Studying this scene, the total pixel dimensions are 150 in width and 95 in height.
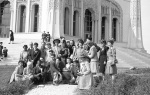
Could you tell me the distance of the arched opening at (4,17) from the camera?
3072cm

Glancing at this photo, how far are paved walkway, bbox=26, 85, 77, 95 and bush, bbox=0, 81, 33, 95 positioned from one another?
0.27 metres

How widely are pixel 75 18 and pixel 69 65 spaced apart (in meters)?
20.9

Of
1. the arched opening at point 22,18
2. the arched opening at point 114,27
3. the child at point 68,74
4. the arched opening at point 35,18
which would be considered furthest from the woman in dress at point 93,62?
the arched opening at point 114,27

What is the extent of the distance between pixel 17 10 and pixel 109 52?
22.7 meters

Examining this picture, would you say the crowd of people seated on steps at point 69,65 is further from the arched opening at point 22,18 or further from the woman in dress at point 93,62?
the arched opening at point 22,18

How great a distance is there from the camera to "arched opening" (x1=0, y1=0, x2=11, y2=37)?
30.7 meters

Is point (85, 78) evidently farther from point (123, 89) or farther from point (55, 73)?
point (55, 73)

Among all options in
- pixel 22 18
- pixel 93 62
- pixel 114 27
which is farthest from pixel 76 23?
pixel 93 62

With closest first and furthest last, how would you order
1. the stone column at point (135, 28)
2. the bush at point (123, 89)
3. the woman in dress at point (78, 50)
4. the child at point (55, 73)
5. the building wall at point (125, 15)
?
the bush at point (123, 89) → the child at point (55, 73) → the woman in dress at point (78, 50) → the stone column at point (135, 28) → the building wall at point (125, 15)

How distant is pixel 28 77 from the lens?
9.76m

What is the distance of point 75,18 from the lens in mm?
30766

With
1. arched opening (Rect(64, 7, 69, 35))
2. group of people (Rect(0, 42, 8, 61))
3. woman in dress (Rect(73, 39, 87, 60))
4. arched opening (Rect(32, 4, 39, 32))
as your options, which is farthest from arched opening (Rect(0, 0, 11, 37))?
woman in dress (Rect(73, 39, 87, 60))

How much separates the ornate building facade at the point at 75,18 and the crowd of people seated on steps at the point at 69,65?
1471 centimetres

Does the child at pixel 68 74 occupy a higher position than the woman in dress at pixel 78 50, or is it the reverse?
the woman in dress at pixel 78 50
